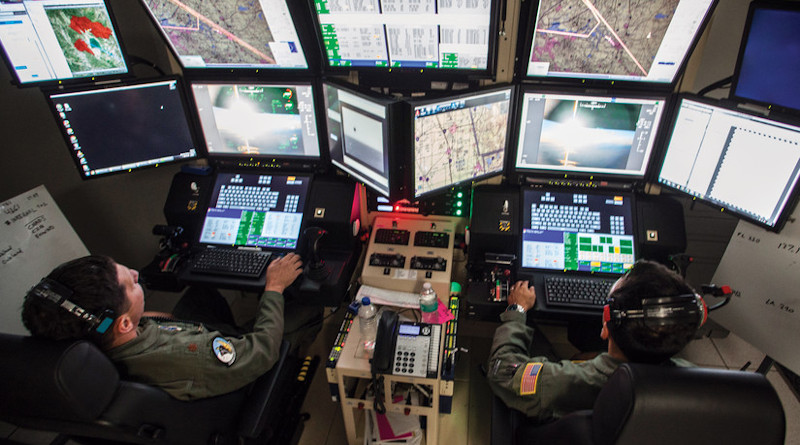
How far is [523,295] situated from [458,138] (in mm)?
841

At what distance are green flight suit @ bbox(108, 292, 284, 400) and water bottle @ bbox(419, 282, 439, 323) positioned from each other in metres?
0.72

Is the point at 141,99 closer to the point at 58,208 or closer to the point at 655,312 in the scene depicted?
the point at 58,208

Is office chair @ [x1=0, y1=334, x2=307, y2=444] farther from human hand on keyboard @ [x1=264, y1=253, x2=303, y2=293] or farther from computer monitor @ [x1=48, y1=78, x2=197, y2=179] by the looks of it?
computer monitor @ [x1=48, y1=78, x2=197, y2=179]

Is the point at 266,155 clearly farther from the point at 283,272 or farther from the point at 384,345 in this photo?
the point at 384,345

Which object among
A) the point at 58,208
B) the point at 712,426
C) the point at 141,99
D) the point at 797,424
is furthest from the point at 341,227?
the point at 797,424

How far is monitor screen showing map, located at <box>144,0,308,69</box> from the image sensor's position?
2.11 meters

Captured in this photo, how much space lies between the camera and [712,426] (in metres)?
0.95

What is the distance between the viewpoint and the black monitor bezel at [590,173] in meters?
2.12

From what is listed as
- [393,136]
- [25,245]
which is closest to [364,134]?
[393,136]

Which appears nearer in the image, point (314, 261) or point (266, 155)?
point (314, 261)

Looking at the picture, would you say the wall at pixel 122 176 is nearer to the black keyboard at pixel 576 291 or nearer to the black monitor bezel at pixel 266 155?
the black monitor bezel at pixel 266 155

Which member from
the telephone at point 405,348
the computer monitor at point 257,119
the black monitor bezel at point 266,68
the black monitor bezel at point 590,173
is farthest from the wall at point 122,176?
the telephone at point 405,348

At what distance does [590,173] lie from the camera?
2334mm

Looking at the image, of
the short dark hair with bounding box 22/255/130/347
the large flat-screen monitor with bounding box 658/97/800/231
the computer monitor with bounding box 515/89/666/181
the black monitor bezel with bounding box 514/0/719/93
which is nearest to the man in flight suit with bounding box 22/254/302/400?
the short dark hair with bounding box 22/255/130/347
